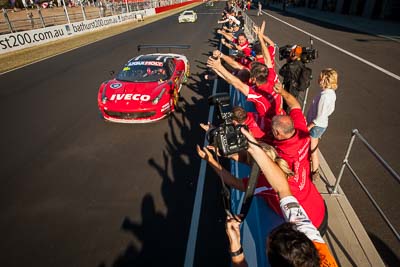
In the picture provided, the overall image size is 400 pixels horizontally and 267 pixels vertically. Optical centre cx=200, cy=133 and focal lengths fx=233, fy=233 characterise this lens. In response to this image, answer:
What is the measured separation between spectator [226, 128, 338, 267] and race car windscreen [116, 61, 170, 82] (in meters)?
5.68

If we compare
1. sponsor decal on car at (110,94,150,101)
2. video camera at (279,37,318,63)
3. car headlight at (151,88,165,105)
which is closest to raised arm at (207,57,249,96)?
video camera at (279,37,318,63)

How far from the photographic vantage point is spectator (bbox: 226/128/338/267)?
140cm

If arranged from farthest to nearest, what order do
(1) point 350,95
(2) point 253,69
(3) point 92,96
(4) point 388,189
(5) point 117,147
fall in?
(3) point 92,96
(1) point 350,95
(5) point 117,147
(4) point 388,189
(2) point 253,69

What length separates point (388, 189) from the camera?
4031mm

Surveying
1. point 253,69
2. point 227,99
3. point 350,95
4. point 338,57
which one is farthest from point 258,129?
point 338,57

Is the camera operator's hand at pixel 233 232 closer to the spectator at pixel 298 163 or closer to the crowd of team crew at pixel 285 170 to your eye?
the crowd of team crew at pixel 285 170

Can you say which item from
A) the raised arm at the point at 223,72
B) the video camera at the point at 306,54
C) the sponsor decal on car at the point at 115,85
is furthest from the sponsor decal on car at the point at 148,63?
the raised arm at the point at 223,72

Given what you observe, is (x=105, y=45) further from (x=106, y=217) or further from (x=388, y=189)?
(x=388, y=189)

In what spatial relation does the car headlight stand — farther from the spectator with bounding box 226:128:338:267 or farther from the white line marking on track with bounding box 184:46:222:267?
the spectator with bounding box 226:128:338:267

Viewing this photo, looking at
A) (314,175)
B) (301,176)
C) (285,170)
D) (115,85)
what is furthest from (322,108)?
(115,85)

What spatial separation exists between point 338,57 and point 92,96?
39.7ft

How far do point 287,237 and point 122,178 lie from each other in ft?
12.7

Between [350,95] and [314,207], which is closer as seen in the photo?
[314,207]

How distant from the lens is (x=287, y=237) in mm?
1461
